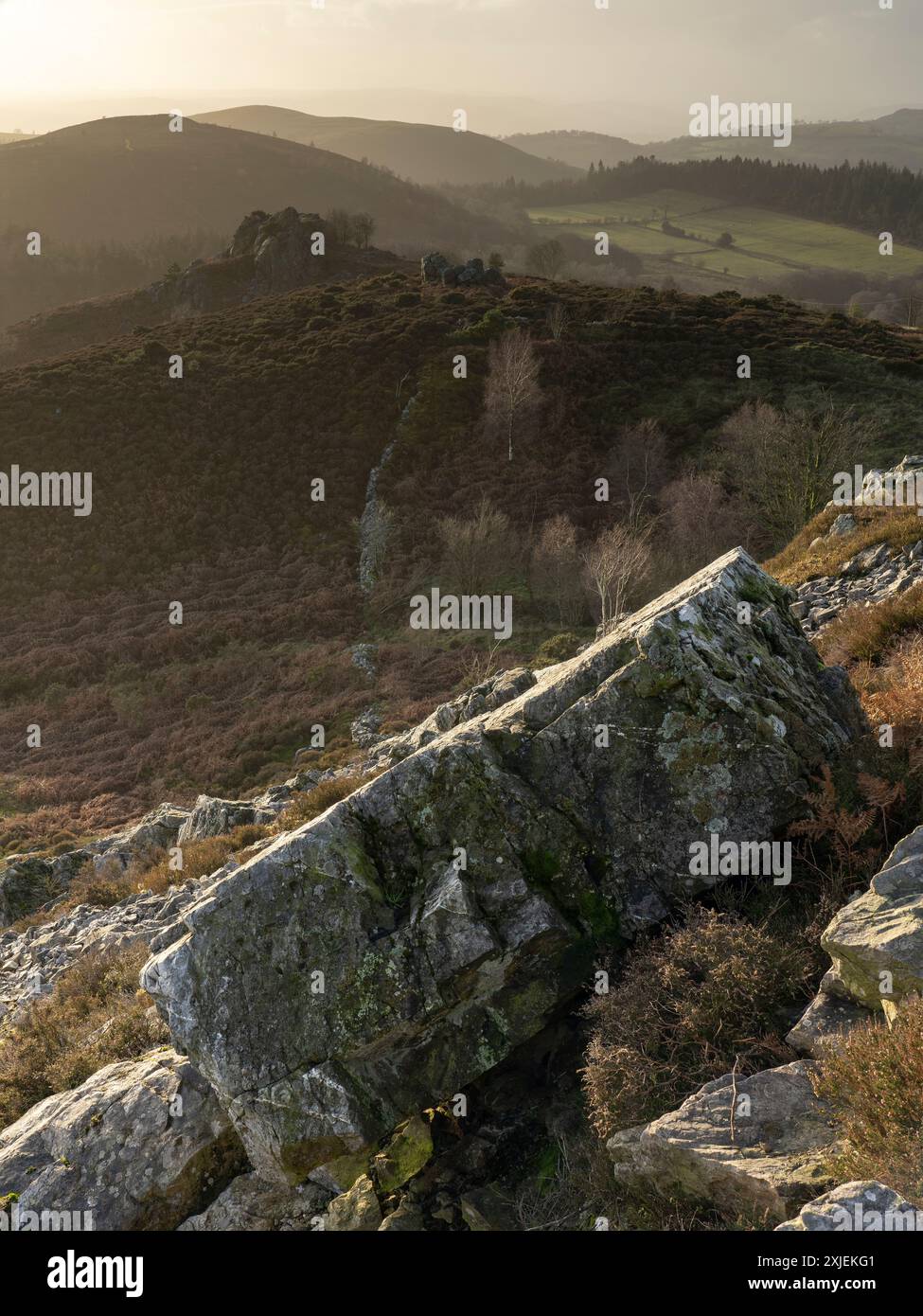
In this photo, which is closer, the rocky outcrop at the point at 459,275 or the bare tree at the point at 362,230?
the rocky outcrop at the point at 459,275

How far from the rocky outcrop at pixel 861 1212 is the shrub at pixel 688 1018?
155cm

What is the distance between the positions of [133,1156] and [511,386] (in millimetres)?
43264

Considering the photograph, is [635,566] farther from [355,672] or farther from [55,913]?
[55,913]

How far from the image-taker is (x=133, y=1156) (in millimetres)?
7301

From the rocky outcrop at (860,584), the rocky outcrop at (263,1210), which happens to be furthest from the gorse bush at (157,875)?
the rocky outcrop at (860,584)

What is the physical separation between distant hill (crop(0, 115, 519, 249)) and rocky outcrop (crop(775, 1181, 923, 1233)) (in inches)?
5643

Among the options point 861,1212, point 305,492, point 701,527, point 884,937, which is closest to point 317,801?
point 884,937

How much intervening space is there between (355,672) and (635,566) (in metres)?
11.9

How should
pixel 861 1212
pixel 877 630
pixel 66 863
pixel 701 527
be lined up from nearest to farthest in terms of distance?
pixel 861 1212 < pixel 877 630 < pixel 66 863 < pixel 701 527

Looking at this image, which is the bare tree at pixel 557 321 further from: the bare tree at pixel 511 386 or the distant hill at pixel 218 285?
the distant hill at pixel 218 285

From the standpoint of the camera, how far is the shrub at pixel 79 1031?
9.38 meters

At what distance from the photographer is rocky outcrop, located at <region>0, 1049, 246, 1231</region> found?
7164mm

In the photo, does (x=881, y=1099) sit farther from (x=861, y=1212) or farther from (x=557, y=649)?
(x=557, y=649)

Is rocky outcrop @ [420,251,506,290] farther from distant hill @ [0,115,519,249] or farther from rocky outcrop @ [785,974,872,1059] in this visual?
distant hill @ [0,115,519,249]
